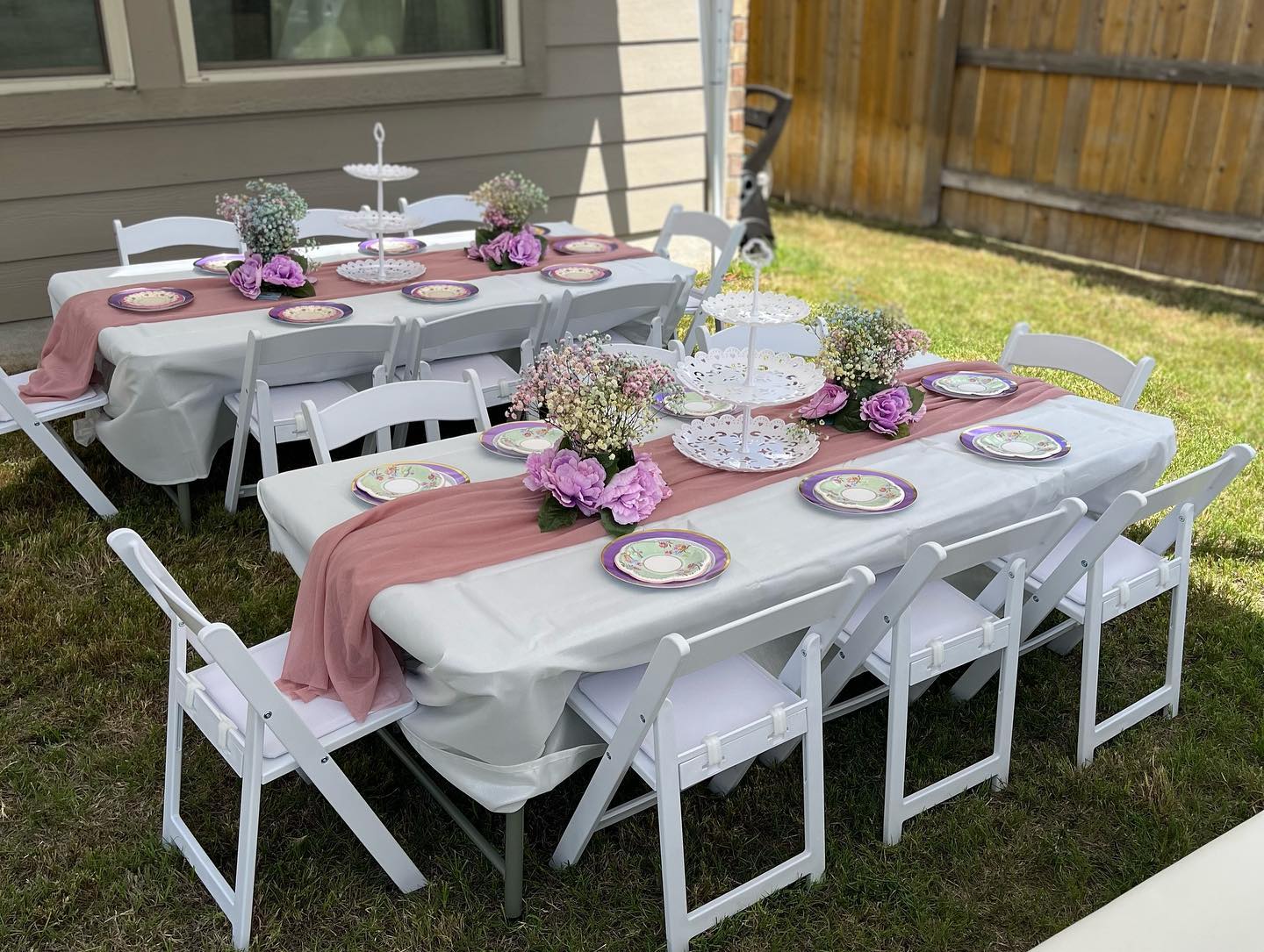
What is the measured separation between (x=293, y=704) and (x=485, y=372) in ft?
6.88

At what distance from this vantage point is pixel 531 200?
4859mm

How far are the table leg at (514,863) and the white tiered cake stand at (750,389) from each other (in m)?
1.01

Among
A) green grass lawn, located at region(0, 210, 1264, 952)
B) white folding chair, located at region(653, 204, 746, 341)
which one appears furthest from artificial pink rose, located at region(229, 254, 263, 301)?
white folding chair, located at region(653, 204, 746, 341)

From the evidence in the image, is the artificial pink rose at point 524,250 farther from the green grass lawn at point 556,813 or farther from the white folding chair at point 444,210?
the green grass lawn at point 556,813

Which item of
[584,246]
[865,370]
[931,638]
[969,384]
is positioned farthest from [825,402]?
[584,246]

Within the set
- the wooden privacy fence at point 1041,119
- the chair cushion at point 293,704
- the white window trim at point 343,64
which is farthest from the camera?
the wooden privacy fence at point 1041,119

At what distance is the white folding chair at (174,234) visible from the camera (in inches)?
189

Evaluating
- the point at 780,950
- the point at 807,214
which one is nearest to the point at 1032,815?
the point at 780,950

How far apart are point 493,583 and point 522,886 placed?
0.71 metres

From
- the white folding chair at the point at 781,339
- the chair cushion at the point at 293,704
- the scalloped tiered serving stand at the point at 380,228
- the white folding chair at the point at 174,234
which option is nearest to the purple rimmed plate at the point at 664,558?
the chair cushion at the point at 293,704

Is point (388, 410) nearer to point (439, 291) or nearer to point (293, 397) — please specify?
point (293, 397)

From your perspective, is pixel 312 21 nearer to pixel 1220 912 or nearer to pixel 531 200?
pixel 531 200

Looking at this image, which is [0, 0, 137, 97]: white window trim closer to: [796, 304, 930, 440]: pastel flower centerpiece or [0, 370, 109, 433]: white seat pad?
[0, 370, 109, 433]: white seat pad

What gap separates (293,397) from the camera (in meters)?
3.91
